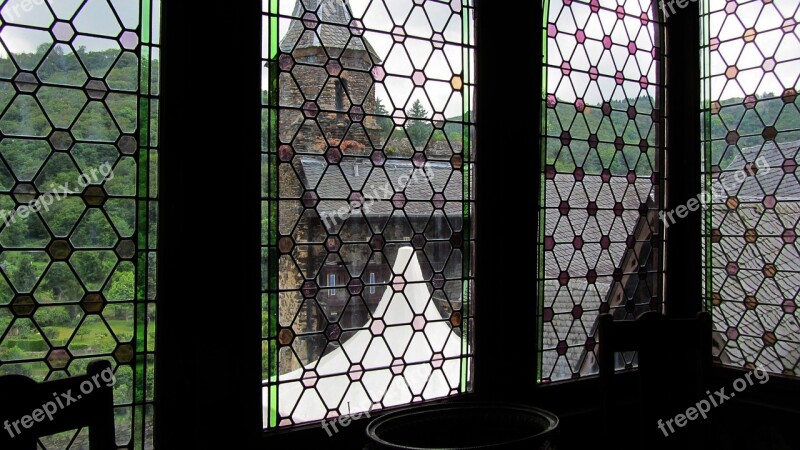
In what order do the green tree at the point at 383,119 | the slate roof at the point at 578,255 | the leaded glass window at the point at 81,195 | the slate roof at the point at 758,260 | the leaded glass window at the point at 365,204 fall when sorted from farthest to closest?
the slate roof at the point at 758,260 → the slate roof at the point at 578,255 → the green tree at the point at 383,119 → the leaded glass window at the point at 365,204 → the leaded glass window at the point at 81,195

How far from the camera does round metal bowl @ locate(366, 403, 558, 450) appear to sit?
70.1 inches

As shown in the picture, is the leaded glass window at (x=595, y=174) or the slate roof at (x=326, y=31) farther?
the leaded glass window at (x=595, y=174)

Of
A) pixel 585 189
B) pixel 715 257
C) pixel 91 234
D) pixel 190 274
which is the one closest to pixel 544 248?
pixel 585 189

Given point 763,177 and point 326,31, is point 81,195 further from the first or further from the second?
point 763,177

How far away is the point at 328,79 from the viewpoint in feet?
7.22

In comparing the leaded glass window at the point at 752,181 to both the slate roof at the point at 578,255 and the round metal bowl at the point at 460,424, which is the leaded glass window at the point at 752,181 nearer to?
the slate roof at the point at 578,255

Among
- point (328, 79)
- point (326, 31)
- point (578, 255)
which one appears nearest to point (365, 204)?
point (328, 79)

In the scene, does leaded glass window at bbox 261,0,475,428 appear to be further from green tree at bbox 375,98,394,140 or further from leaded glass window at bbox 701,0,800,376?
leaded glass window at bbox 701,0,800,376

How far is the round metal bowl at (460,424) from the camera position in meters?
1.78

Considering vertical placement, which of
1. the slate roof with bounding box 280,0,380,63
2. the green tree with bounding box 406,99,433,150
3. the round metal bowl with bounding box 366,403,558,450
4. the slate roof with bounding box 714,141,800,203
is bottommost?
the round metal bowl with bounding box 366,403,558,450

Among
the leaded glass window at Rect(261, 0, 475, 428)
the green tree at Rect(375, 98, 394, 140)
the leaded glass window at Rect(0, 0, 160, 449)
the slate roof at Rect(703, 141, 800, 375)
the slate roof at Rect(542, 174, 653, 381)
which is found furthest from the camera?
the slate roof at Rect(703, 141, 800, 375)

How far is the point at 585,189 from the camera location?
2.81 metres

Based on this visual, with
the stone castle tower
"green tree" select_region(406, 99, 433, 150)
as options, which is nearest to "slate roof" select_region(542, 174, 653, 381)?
"green tree" select_region(406, 99, 433, 150)

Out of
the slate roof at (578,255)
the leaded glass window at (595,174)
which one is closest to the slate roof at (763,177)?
the leaded glass window at (595,174)
